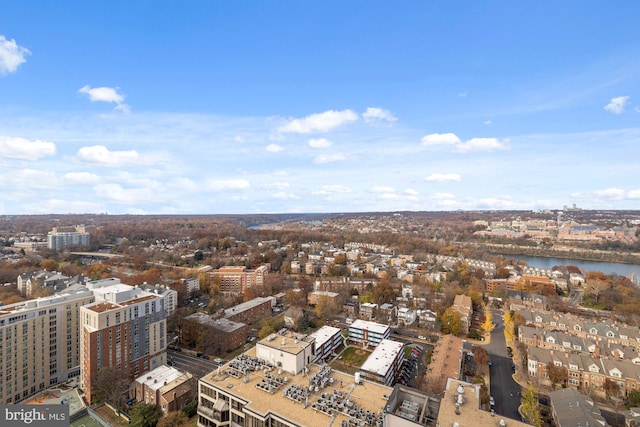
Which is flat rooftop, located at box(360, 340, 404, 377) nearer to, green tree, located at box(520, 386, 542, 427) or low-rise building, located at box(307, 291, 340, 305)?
green tree, located at box(520, 386, 542, 427)

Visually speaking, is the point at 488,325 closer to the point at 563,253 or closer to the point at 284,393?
the point at 284,393

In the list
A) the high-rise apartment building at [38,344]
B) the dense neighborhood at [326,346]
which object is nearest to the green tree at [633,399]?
the dense neighborhood at [326,346]

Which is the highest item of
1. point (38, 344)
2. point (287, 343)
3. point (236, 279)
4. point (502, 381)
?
point (287, 343)

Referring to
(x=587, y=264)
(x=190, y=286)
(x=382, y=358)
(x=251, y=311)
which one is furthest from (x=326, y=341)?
(x=587, y=264)

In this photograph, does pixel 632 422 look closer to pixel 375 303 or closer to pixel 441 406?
pixel 441 406

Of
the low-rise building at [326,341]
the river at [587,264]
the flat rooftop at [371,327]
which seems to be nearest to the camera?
the low-rise building at [326,341]

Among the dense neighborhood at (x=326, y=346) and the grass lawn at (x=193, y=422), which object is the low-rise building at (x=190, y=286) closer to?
the dense neighborhood at (x=326, y=346)

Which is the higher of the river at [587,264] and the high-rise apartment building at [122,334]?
the high-rise apartment building at [122,334]
